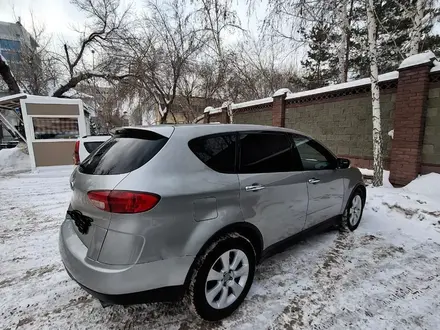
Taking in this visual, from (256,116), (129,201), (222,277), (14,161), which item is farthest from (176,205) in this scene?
(14,161)

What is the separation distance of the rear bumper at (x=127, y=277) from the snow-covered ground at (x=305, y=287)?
0.51 metres

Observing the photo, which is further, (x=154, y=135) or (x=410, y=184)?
(x=410, y=184)

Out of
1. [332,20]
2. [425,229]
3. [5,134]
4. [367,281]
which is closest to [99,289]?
[367,281]

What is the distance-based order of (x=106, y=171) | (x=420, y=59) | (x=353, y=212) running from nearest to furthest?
(x=106, y=171) < (x=353, y=212) < (x=420, y=59)

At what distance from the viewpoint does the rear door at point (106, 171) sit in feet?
5.82

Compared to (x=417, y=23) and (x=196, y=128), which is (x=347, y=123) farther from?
(x=196, y=128)

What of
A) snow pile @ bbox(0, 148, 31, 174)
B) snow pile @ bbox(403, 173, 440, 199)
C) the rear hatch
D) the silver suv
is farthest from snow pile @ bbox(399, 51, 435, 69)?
snow pile @ bbox(0, 148, 31, 174)

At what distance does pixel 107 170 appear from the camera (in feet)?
6.34

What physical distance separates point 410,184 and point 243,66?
11.8 metres

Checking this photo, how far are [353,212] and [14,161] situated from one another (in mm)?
14464

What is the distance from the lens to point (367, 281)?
2.64 m

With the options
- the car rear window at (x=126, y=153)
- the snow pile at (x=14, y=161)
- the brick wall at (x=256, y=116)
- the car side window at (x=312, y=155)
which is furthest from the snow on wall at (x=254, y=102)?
the snow pile at (x=14, y=161)

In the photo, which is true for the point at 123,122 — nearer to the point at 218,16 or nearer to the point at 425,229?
the point at 218,16

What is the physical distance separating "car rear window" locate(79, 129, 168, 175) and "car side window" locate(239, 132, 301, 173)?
0.78 meters
